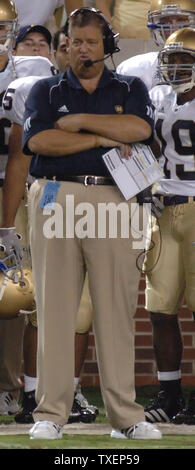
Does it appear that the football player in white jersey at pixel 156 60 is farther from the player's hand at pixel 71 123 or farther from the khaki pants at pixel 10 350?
the player's hand at pixel 71 123

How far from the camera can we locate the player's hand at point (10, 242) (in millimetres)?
5738

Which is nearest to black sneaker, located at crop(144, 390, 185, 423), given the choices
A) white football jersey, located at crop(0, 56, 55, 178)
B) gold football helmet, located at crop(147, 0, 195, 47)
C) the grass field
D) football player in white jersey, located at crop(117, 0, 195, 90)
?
the grass field

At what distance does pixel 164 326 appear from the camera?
6.03 m

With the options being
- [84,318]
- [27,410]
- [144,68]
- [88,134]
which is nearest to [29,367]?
[27,410]

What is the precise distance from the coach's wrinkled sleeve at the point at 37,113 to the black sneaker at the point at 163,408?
4.70ft

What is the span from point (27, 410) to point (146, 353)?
134 cm

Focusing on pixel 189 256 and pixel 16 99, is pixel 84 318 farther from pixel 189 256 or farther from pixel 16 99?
pixel 16 99

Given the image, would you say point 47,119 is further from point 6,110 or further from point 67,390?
point 67,390

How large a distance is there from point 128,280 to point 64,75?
0.88 metres

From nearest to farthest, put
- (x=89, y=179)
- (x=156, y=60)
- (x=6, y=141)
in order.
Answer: (x=89, y=179) < (x=6, y=141) < (x=156, y=60)

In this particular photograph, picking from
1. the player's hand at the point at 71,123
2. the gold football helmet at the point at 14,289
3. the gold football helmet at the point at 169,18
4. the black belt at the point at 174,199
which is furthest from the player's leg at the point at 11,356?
the gold football helmet at the point at 169,18

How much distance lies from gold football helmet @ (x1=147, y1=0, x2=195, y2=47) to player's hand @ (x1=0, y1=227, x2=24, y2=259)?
134 centimetres

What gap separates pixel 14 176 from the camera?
5.92 metres
